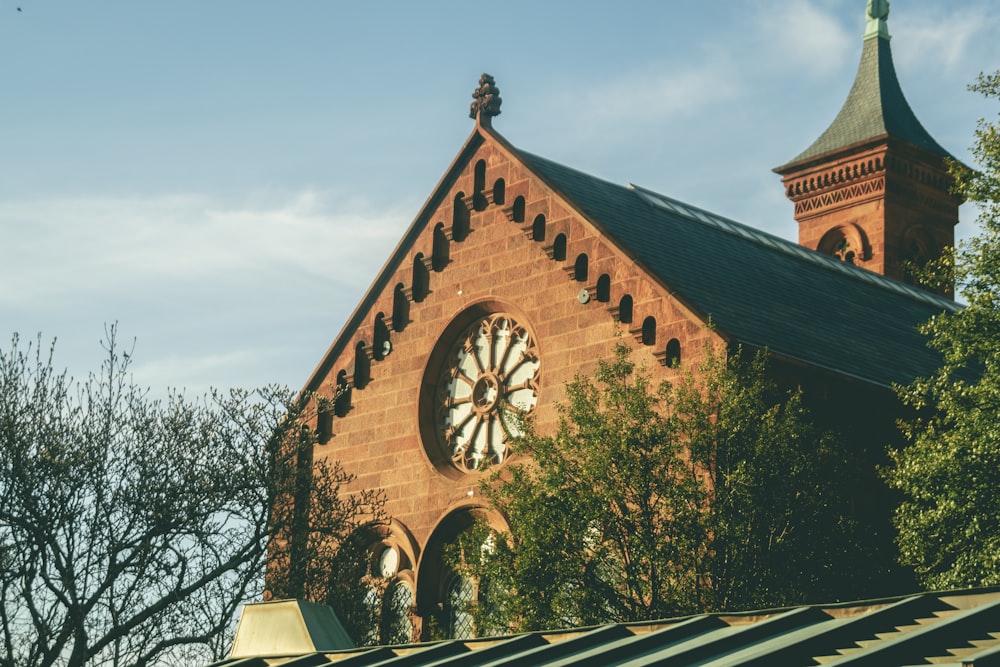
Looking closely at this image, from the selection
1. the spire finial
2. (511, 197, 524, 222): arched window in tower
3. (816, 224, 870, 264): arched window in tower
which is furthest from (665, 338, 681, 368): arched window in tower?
the spire finial

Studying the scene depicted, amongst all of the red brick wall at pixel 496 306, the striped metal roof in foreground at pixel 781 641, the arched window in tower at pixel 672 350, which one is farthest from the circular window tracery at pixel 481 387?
the striped metal roof in foreground at pixel 781 641

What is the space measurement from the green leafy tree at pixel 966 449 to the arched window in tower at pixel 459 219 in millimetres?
13546

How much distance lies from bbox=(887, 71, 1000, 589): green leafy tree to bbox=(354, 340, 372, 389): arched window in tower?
51.9ft

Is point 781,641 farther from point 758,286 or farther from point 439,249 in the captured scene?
point 439,249

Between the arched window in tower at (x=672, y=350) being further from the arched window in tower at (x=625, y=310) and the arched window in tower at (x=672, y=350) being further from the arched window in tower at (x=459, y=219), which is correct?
the arched window in tower at (x=459, y=219)

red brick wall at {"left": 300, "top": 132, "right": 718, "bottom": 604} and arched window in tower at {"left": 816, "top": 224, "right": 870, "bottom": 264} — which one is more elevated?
arched window in tower at {"left": 816, "top": 224, "right": 870, "bottom": 264}

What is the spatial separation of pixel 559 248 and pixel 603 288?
79.4 inches

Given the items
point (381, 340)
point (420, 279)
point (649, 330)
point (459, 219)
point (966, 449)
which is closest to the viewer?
point (966, 449)

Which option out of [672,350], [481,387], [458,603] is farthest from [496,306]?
[458,603]

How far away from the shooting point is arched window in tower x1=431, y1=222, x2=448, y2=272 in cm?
4038

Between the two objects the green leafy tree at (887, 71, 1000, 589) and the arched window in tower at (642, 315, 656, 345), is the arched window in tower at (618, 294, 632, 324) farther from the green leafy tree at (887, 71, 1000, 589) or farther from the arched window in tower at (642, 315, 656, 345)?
the green leafy tree at (887, 71, 1000, 589)

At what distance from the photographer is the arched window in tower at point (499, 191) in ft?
128

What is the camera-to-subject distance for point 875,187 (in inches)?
2494

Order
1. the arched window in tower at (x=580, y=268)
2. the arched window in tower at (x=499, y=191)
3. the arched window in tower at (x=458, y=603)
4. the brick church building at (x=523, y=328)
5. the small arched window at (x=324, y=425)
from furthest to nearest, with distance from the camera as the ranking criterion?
the small arched window at (x=324, y=425) → the arched window in tower at (x=499, y=191) → the arched window in tower at (x=458, y=603) → the arched window in tower at (x=580, y=268) → the brick church building at (x=523, y=328)
